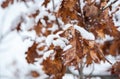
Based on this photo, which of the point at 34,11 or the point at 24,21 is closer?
the point at 34,11

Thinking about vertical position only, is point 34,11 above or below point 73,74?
above

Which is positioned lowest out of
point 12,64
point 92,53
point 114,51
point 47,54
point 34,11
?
point 92,53

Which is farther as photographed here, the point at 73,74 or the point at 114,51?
the point at 114,51

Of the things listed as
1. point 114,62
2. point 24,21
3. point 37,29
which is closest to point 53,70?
point 114,62

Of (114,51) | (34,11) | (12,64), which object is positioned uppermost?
(12,64)

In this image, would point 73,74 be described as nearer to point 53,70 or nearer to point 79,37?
point 53,70

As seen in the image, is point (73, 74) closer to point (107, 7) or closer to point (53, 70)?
point (53, 70)

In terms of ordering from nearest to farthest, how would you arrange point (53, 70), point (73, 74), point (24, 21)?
point (53, 70), point (73, 74), point (24, 21)

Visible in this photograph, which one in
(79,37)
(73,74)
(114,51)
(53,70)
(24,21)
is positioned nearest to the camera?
(79,37)

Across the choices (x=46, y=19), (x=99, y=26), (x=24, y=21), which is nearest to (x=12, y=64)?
(x=24, y=21)
